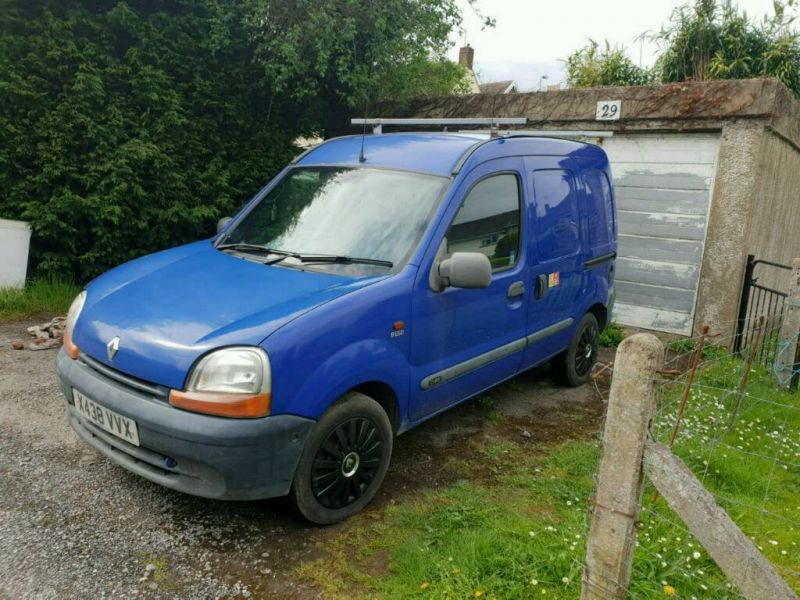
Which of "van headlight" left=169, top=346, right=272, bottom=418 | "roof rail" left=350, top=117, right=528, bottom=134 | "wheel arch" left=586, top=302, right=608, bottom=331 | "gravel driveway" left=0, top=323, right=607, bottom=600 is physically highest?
"roof rail" left=350, top=117, right=528, bottom=134

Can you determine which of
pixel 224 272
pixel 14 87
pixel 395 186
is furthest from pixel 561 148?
pixel 14 87

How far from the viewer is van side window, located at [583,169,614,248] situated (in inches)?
211

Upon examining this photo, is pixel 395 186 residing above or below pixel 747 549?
above

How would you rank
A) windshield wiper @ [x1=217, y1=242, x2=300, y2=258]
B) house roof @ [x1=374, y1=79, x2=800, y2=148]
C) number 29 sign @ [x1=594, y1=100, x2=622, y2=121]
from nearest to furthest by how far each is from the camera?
1. windshield wiper @ [x1=217, y1=242, x2=300, y2=258]
2. house roof @ [x1=374, y1=79, x2=800, y2=148]
3. number 29 sign @ [x1=594, y1=100, x2=622, y2=121]

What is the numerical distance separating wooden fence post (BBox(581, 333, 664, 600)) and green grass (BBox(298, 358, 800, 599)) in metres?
0.37

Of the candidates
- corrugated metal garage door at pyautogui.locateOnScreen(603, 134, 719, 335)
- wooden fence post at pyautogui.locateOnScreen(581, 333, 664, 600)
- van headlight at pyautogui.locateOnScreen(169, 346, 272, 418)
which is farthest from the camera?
corrugated metal garage door at pyautogui.locateOnScreen(603, 134, 719, 335)

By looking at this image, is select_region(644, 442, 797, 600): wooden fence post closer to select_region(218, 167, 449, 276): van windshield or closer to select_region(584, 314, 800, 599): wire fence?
select_region(584, 314, 800, 599): wire fence

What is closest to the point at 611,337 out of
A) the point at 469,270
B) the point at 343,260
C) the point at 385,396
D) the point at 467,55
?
the point at 469,270

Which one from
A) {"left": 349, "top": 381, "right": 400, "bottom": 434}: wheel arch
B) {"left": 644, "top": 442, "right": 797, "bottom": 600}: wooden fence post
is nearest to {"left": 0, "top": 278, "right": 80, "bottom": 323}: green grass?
{"left": 349, "top": 381, "right": 400, "bottom": 434}: wheel arch

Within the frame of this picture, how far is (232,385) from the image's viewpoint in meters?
2.80

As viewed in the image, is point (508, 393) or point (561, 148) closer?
point (561, 148)

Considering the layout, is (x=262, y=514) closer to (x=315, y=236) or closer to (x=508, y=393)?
(x=315, y=236)

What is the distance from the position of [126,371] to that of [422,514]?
5.54 ft

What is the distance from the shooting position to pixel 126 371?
119 inches
